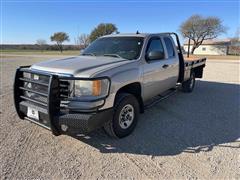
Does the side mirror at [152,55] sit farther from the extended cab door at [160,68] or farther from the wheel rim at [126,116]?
the wheel rim at [126,116]

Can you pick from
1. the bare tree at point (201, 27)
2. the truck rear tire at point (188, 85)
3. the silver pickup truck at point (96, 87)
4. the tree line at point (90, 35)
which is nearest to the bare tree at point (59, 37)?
the tree line at point (90, 35)

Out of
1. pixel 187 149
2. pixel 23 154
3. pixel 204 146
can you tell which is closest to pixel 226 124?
pixel 204 146

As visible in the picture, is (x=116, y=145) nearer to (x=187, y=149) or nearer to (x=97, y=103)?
(x=97, y=103)

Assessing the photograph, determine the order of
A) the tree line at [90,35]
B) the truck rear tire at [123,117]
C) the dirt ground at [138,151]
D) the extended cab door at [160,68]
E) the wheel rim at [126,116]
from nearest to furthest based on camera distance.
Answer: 1. the dirt ground at [138,151]
2. the truck rear tire at [123,117]
3. the wheel rim at [126,116]
4. the extended cab door at [160,68]
5. the tree line at [90,35]

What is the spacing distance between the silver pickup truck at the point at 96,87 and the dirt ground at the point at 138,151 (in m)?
0.44

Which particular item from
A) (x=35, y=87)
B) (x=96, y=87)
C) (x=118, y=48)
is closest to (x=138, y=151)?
(x=96, y=87)

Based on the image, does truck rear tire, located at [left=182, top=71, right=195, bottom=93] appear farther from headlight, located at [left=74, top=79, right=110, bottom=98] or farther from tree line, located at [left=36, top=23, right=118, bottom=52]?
tree line, located at [left=36, top=23, right=118, bottom=52]

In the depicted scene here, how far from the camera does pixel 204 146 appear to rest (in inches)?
143

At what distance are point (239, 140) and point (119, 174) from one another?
2.52 m

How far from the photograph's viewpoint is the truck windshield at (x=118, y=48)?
430cm

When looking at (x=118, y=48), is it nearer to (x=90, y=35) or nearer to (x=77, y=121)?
(x=77, y=121)

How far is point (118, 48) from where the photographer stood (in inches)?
179

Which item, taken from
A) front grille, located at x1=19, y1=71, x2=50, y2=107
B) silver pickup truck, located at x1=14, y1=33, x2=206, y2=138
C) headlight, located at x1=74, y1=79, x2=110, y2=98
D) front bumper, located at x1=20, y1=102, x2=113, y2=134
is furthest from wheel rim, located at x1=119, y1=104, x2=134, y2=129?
front grille, located at x1=19, y1=71, x2=50, y2=107

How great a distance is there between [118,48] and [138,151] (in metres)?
2.29
